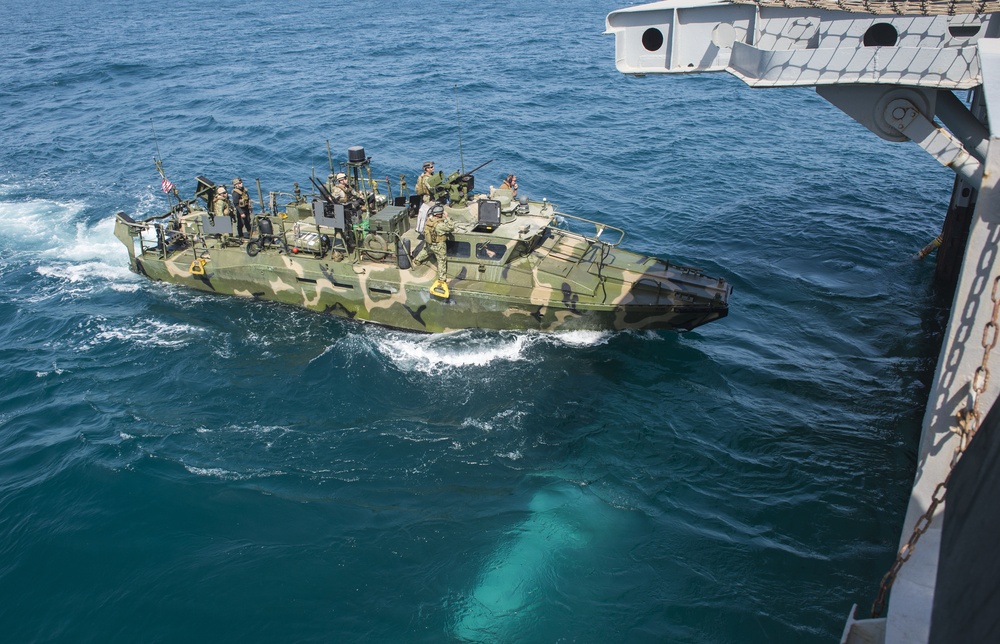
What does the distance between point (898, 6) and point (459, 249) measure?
1197 centimetres

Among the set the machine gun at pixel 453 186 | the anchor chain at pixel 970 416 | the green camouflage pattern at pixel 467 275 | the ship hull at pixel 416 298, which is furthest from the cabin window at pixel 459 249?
the anchor chain at pixel 970 416

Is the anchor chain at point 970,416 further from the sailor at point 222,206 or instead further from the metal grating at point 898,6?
the sailor at point 222,206

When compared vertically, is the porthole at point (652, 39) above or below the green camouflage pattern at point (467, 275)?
above

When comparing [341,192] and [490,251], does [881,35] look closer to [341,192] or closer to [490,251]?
[490,251]

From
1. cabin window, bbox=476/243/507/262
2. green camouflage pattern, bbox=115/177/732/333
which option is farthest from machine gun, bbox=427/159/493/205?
cabin window, bbox=476/243/507/262

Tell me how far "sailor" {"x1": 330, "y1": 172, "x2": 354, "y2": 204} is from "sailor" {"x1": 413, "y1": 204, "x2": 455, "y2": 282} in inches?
137

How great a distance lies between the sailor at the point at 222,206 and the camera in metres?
23.1

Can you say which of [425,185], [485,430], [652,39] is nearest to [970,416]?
[652,39]

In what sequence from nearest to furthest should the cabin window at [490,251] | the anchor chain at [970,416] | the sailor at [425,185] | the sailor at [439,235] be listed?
the anchor chain at [970,416]
the sailor at [439,235]
the cabin window at [490,251]
the sailor at [425,185]

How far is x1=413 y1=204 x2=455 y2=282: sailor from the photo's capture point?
1997 centimetres

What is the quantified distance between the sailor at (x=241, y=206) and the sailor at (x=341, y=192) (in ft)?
10.3

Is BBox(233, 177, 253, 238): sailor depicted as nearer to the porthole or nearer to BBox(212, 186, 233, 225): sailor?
BBox(212, 186, 233, 225): sailor

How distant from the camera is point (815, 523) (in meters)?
14.0

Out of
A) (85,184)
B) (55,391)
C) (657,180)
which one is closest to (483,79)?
(657,180)
